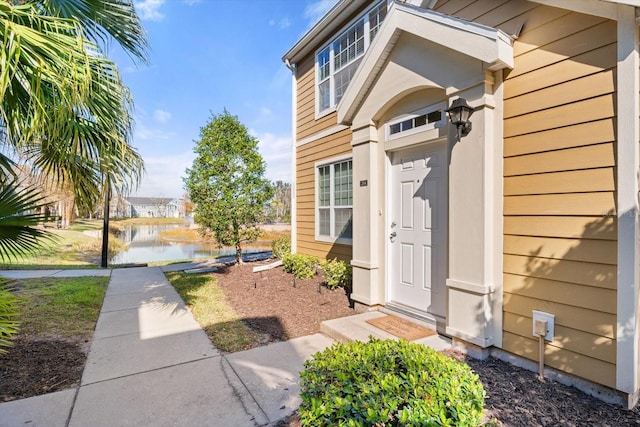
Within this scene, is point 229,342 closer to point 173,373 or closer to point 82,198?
point 173,373

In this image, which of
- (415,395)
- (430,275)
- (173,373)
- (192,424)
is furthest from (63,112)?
(430,275)

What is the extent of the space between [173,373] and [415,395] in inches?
98.6

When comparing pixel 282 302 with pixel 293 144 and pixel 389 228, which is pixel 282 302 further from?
pixel 293 144

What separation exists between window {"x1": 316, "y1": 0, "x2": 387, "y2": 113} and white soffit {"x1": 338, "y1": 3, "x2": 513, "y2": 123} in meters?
2.08

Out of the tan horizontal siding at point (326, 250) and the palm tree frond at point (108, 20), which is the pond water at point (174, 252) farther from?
the palm tree frond at point (108, 20)

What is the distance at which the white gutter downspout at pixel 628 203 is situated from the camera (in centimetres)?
235

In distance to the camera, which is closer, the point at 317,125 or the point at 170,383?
the point at 170,383

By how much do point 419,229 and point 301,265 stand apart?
377 centimetres

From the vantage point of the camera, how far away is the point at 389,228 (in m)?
4.50

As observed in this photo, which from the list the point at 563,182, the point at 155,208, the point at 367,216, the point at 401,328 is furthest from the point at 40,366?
the point at 155,208

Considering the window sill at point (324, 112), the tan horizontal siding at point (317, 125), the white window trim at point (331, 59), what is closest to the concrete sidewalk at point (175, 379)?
the tan horizontal siding at point (317, 125)

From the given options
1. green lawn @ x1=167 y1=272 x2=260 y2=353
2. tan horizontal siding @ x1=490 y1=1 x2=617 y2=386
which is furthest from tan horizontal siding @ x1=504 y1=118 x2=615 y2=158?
green lawn @ x1=167 y1=272 x2=260 y2=353

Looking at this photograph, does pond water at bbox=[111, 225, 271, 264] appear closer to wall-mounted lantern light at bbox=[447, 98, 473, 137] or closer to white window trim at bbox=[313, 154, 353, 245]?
white window trim at bbox=[313, 154, 353, 245]

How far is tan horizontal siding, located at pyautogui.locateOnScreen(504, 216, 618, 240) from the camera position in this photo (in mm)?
2510
